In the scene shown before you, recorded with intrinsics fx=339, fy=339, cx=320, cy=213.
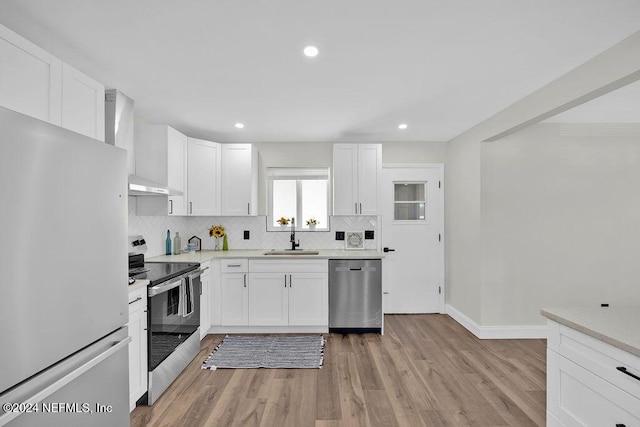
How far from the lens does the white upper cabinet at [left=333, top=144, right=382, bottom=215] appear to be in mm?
4391

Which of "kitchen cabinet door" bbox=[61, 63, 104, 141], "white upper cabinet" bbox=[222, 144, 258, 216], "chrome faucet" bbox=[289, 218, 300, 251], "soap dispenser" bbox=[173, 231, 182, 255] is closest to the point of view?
"kitchen cabinet door" bbox=[61, 63, 104, 141]

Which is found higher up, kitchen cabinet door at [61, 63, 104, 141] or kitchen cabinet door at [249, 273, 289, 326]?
kitchen cabinet door at [61, 63, 104, 141]

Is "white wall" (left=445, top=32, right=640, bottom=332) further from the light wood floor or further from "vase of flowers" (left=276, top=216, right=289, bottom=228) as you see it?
"vase of flowers" (left=276, top=216, right=289, bottom=228)

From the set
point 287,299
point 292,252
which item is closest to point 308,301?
point 287,299

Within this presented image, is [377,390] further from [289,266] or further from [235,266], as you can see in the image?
[235,266]

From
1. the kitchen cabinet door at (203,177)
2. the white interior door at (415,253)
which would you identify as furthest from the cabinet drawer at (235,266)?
the white interior door at (415,253)

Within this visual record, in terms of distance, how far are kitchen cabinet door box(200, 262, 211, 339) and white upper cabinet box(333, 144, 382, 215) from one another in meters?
1.73

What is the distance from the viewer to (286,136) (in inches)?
175

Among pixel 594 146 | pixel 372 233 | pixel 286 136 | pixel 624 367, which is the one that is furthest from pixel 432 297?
pixel 624 367

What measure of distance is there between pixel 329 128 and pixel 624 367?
333cm

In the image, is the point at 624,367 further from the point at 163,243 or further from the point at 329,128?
the point at 163,243

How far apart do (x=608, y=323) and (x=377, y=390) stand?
168 centimetres

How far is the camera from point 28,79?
63.8 inches

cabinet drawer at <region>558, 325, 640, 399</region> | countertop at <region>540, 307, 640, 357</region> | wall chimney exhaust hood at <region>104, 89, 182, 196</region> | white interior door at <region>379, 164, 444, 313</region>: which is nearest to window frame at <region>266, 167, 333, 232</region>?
white interior door at <region>379, 164, 444, 313</region>
